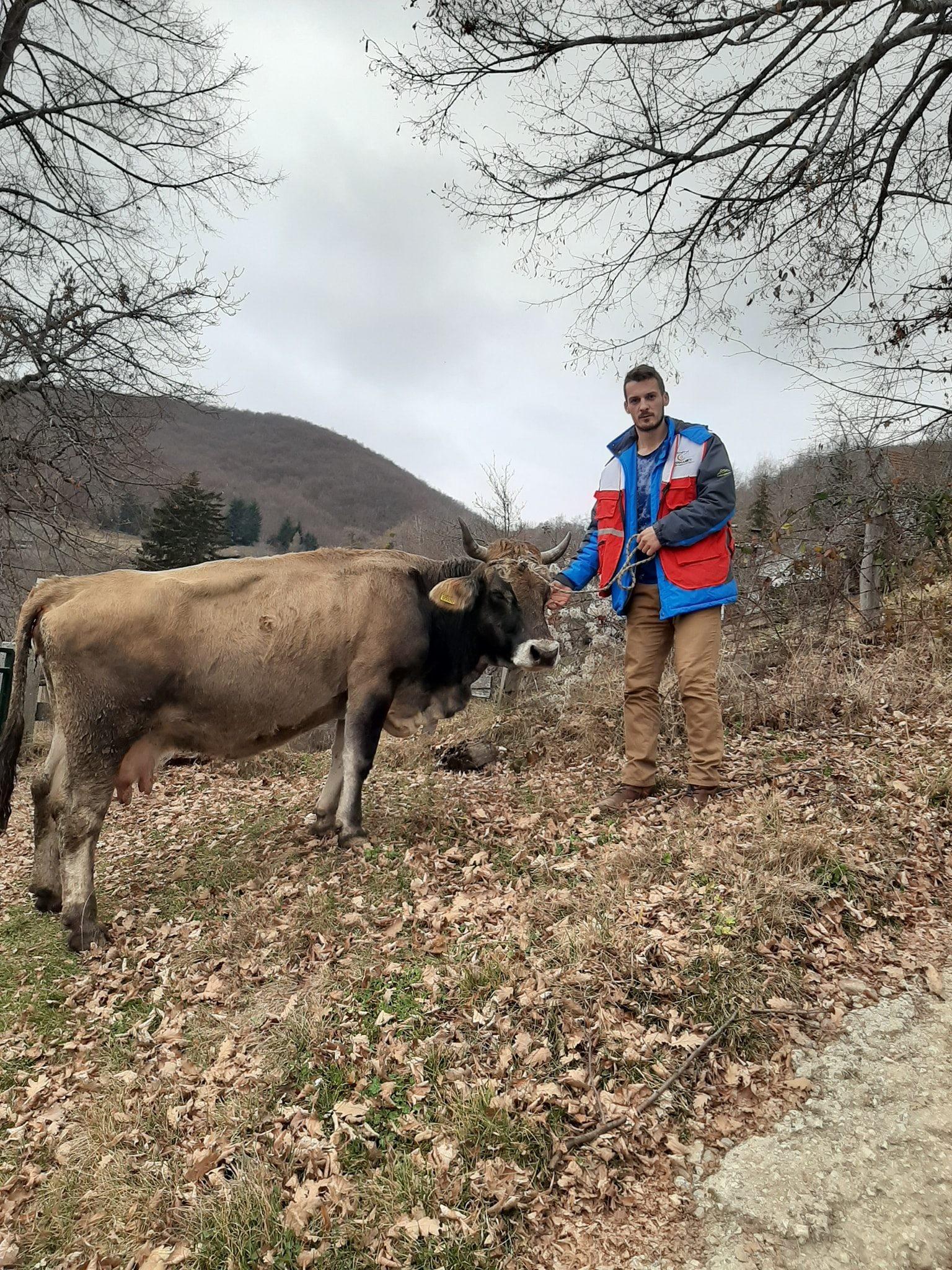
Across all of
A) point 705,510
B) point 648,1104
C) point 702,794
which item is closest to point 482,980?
point 648,1104

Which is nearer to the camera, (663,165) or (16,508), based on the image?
(663,165)

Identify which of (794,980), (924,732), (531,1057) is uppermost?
(924,732)

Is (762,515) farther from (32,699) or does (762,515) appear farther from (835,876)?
(32,699)

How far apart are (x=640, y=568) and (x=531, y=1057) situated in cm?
375

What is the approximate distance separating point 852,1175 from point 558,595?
4.31 m

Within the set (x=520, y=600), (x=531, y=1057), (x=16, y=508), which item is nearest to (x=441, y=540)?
(x=16, y=508)

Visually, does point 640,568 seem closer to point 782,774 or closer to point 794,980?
point 782,774

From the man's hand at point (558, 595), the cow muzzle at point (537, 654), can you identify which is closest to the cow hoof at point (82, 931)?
the cow muzzle at point (537, 654)

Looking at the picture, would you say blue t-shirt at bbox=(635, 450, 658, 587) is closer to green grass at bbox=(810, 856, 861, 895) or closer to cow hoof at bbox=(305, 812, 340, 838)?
green grass at bbox=(810, 856, 861, 895)

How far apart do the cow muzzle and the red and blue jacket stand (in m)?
0.63

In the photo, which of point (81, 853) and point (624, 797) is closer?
point (81, 853)

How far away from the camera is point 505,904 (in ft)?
15.4

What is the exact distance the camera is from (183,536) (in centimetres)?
3516

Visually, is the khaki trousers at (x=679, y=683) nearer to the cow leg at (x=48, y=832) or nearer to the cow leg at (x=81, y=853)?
the cow leg at (x=81, y=853)
